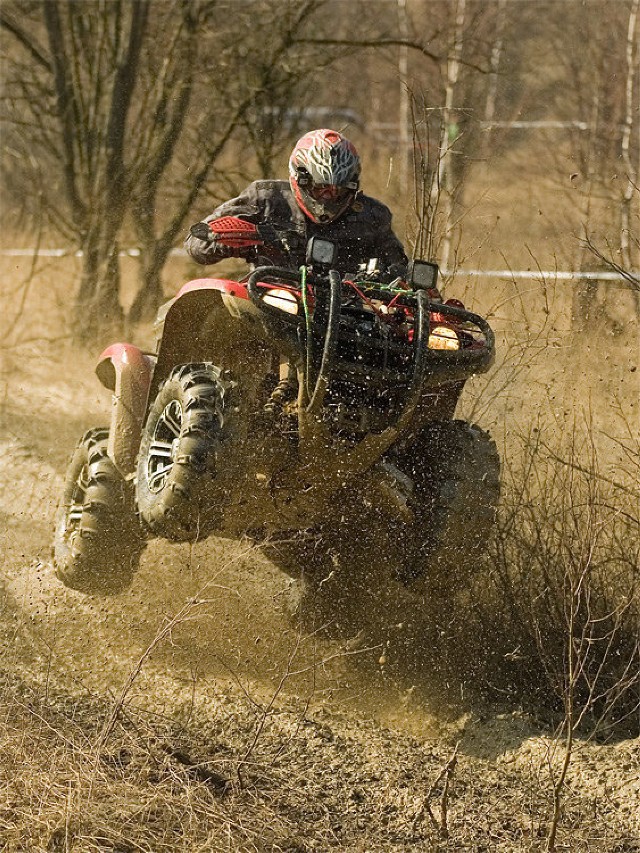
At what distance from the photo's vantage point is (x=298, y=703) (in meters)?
6.15

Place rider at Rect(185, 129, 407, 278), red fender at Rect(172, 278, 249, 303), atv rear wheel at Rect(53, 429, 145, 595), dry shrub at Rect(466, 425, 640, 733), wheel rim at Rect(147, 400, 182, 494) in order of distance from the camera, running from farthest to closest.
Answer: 1. dry shrub at Rect(466, 425, 640, 733)
2. atv rear wheel at Rect(53, 429, 145, 595)
3. rider at Rect(185, 129, 407, 278)
4. wheel rim at Rect(147, 400, 182, 494)
5. red fender at Rect(172, 278, 249, 303)

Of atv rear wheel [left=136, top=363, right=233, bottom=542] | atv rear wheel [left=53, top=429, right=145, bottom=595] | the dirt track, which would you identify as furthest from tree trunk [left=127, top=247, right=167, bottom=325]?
atv rear wheel [left=136, top=363, right=233, bottom=542]

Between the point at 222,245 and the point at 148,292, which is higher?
the point at 222,245

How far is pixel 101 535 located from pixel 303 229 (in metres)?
1.80

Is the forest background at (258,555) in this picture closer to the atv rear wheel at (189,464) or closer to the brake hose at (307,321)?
the atv rear wheel at (189,464)

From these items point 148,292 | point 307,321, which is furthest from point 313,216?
point 148,292

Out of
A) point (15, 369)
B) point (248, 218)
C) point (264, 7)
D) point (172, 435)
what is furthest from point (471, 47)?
point (172, 435)

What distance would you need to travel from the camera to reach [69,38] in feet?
45.0

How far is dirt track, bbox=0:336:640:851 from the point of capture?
16.4ft

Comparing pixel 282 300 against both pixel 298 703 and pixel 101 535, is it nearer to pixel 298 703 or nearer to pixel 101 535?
pixel 101 535

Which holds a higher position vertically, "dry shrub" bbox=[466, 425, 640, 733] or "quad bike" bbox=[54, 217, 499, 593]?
"quad bike" bbox=[54, 217, 499, 593]

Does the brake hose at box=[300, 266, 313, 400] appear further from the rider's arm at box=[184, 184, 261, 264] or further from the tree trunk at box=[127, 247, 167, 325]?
the tree trunk at box=[127, 247, 167, 325]

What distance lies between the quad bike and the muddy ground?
16.2 inches

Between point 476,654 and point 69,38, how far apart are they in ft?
31.8
